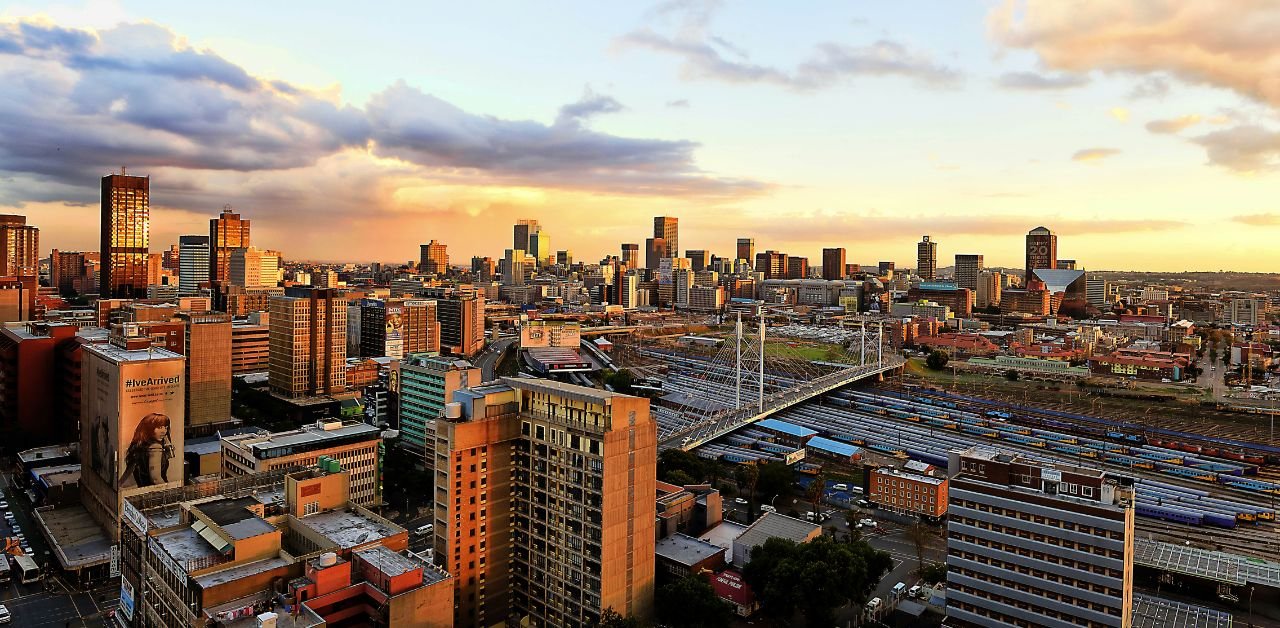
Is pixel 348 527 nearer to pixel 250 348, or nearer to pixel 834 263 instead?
pixel 250 348

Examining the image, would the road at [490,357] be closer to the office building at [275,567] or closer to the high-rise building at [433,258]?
the office building at [275,567]

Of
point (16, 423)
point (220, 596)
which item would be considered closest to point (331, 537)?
point (220, 596)

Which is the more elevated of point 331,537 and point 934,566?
point 331,537

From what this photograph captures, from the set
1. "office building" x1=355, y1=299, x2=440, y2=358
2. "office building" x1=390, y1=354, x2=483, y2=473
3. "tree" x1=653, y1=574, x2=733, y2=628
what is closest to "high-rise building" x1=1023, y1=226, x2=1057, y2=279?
"office building" x1=355, y1=299, x2=440, y2=358

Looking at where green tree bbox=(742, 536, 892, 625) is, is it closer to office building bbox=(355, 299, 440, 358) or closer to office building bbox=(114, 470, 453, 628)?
office building bbox=(114, 470, 453, 628)

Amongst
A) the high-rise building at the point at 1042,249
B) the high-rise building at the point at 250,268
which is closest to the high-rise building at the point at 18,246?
the high-rise building at the point at 250,268

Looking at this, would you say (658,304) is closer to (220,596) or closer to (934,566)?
(934,566)
